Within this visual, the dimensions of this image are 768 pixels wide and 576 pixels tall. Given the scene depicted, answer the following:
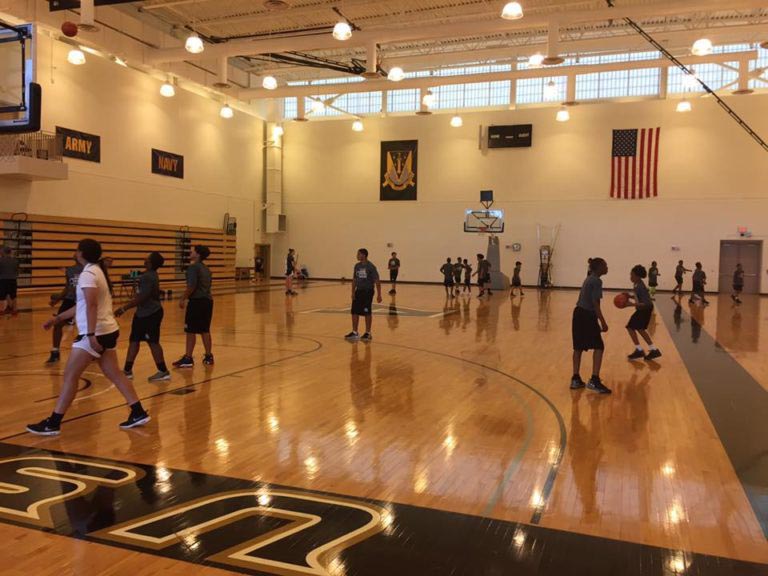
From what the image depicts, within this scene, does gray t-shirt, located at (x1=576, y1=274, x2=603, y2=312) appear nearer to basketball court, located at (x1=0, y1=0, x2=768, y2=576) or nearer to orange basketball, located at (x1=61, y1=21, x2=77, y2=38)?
basketball court, located at (x1=0, y1=0, x2=768, y2=576)

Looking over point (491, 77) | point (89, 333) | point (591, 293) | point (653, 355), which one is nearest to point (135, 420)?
point (89, 333)

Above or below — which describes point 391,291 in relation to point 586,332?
below

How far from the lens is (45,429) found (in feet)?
17.2

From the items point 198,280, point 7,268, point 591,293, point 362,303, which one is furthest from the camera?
point 7,268

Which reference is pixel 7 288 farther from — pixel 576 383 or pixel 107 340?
pixel 576 383

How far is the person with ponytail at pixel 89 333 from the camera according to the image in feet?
16.3

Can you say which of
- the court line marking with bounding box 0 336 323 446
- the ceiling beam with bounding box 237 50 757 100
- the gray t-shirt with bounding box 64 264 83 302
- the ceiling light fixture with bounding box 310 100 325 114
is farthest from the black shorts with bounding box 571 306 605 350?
the ceiling light fixture with bounding box 310 100 325 114

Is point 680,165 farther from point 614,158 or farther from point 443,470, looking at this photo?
point 443,470

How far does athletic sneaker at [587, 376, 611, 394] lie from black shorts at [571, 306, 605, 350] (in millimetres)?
Result: 387

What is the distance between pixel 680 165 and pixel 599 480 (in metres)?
25.7

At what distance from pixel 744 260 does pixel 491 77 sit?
1344 cm

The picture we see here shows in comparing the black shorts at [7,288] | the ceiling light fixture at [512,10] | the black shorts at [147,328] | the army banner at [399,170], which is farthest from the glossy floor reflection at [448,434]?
the army banner at [399,170]

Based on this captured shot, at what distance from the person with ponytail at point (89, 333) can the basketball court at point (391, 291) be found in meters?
0.14

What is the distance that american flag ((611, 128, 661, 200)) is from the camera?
26.8 metres
